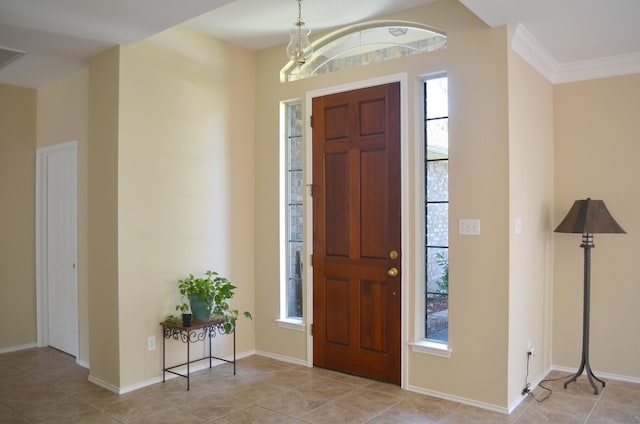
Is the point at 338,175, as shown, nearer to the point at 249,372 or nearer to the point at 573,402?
the point at 249,372

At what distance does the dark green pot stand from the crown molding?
3009 mm

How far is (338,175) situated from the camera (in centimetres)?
411

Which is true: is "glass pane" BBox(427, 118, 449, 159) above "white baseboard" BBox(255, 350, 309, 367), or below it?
above

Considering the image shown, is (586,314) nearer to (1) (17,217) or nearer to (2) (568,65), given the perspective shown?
(2) (568,65)

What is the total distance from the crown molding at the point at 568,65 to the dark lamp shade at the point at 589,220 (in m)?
1.09

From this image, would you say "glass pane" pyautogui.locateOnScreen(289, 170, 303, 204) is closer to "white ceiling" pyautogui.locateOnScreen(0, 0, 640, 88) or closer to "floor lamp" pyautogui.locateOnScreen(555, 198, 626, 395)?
"white ceiling" pyautogui.locateOnScreen(0, 0, 640, 88)

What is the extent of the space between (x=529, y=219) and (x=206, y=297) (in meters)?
2.58

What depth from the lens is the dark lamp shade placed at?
3660 millimetres

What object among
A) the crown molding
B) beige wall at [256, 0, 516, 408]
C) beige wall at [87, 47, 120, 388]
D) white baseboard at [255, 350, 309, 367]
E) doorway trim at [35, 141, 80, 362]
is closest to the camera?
beige wall at [256, 0, 516, 408]

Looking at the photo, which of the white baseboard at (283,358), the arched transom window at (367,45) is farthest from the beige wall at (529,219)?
the white baseboard at (283,358)

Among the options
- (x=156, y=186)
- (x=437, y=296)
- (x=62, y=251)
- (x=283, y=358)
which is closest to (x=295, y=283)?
(x=283, y=358)

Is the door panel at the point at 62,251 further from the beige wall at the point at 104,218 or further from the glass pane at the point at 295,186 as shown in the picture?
the glass pane at the point at 295,186

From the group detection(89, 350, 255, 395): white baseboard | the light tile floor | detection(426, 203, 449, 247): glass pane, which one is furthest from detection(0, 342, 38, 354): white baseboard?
detection(426, 203, 449, 247): glass pane

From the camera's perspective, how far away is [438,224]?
3.64 metres
